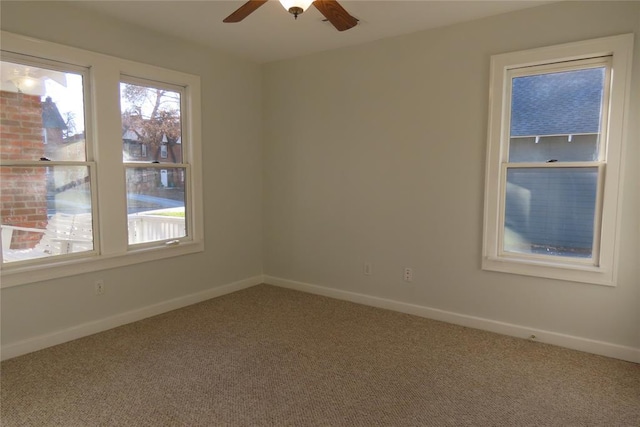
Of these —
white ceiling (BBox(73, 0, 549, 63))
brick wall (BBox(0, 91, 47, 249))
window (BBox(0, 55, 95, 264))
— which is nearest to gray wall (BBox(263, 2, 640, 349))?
white ceiling (BBox(73, 0, 549, 63))

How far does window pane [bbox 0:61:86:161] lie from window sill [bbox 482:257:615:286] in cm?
345

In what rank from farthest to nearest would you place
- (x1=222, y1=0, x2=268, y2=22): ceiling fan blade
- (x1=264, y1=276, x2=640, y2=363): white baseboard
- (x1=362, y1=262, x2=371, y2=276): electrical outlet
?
1. (x1=362, y1=262, x2=371, y2=276): electrical outlet
2. (x1=264, y1=276, x2=640, y2=363): white baseboard
3. (x1=222, y1=0, x2=268, y2=22): ceiling fan blade

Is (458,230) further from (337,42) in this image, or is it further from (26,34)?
(26,34)

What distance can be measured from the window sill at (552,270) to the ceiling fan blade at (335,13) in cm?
213

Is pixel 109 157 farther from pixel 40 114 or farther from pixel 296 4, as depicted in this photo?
pixel 296 4

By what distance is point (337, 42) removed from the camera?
→ 365 centimetres

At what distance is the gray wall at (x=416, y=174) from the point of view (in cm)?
276

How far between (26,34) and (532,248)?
4058 mm

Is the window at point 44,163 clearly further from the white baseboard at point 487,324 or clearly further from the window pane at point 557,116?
the window pane at point 557,116

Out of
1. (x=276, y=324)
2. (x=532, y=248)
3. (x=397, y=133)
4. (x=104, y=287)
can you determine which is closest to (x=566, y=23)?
(x=397, y=133)

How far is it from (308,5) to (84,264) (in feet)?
8.36

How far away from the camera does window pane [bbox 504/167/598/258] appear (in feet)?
9.29

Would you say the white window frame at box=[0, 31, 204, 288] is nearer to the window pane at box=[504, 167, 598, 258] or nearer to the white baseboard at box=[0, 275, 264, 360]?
the white baseboard at box=[0, 275, 264, 360]

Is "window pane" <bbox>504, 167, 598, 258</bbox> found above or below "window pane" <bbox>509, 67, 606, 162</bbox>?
below
